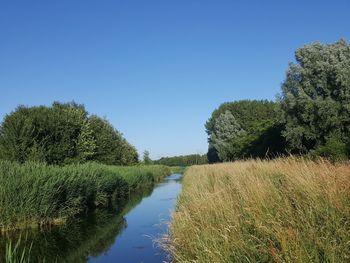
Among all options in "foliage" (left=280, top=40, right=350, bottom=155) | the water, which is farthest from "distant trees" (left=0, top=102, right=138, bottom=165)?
"foliage" (left=280, top=40, right=350, bottom=155)

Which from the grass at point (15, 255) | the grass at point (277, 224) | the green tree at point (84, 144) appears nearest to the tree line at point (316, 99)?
the green tree at point (84, 144)

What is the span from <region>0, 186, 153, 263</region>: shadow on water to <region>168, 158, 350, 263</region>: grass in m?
5.14

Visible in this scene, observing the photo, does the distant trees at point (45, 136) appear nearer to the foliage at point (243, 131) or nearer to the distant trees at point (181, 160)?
the foliage at point (243, 131)

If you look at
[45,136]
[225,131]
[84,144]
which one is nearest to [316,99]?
[84,144]

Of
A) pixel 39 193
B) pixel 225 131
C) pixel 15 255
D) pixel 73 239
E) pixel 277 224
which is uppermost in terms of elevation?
pixel 225 131

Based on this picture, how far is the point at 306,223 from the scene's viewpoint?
23.7 ft

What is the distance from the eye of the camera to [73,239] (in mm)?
16375

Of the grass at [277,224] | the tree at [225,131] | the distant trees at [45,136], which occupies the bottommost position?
→ the grass at [277,224]

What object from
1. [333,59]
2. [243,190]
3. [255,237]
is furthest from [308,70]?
[255,237]

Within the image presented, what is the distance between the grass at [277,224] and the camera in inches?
249

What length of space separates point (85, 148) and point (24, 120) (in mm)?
11081

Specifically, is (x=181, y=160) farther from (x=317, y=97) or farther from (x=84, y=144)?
(x=317, y=97)

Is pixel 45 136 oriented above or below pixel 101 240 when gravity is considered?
above

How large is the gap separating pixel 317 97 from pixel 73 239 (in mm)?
27703
